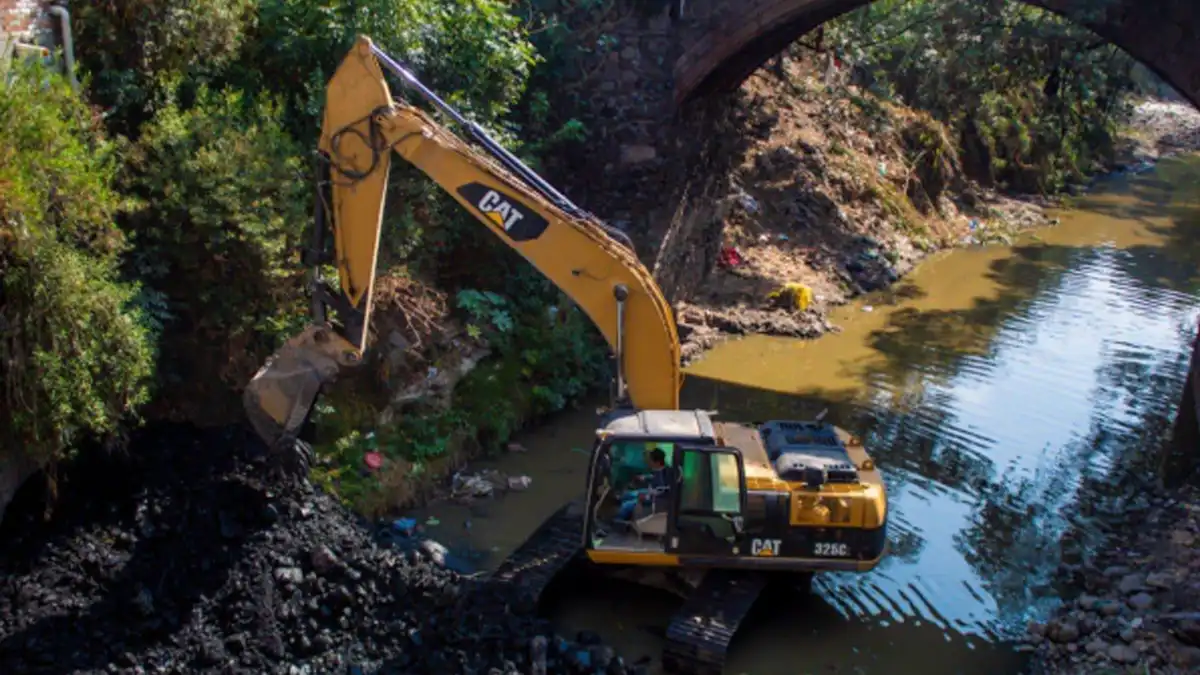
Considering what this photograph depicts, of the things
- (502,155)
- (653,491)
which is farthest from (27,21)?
(653,491)

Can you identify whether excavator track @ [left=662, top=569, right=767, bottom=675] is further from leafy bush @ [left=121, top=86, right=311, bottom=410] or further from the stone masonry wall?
the stone masonry wall

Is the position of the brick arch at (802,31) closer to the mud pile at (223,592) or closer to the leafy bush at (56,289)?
the leafy bush at (56,289)

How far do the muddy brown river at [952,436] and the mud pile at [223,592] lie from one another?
1.15 metres

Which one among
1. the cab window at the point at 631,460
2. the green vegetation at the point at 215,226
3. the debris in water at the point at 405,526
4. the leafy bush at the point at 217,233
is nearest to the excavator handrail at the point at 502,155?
the cab window at the point at 631,460

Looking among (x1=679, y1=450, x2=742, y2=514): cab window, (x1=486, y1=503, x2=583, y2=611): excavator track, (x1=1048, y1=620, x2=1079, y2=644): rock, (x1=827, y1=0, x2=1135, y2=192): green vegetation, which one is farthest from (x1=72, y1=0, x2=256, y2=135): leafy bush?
(x1=827, y1=0, x2=1135, y2=192): green vegetation

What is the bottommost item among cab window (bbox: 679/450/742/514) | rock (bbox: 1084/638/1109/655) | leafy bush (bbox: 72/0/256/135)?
rock (bbox: 1084/638/1109/655)

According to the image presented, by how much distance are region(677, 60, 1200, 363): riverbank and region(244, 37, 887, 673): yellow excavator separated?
643cm

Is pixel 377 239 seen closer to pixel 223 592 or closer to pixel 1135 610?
pixel 223 592

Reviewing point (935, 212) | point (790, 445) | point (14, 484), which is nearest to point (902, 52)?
point (935, 212)

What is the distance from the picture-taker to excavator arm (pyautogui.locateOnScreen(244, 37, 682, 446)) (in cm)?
849

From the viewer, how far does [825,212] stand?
63.5 ft

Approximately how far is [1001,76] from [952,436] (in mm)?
12919

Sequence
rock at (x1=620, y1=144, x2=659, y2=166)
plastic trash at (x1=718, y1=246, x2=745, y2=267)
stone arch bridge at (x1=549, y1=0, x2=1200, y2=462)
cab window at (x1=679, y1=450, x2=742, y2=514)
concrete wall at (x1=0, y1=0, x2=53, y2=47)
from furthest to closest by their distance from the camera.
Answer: plastic trash at (x1=718, y1=246, x2=745, y2=267), rock at (x1=620, y1=144, x2=659, y2=166), stone arch bridge at (x1=549, y1=0, x2=1200, y2=462), concrete wall at (x1=0, y1=0, x2=53, y2=47), cab window at (x1=679, y1=450, x2=742, y2=514)

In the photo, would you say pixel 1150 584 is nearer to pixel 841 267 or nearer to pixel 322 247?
pixel 322 247
